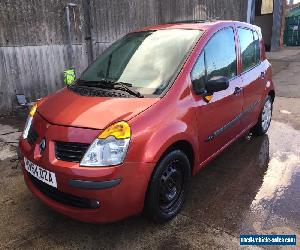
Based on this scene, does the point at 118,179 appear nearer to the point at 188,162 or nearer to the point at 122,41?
the point at 188,162

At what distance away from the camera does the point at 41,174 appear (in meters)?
2.80

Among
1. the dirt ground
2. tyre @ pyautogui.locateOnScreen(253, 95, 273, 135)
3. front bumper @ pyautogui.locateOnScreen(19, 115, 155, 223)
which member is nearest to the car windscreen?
front bumper @ pyautogui.locateOnScreen(19, 115, 155, 223)

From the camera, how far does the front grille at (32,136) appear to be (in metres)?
3.00

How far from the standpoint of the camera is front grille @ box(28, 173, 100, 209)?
8.69ft

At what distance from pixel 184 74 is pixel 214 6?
36.7 feet

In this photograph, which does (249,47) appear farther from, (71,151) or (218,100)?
(71,151)

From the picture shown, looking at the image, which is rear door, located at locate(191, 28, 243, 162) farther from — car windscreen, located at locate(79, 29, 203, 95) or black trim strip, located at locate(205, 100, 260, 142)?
car windscreen, located at locate(79, 29, 203, 95)

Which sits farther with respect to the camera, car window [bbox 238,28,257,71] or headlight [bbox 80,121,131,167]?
car window [bbox 238,28,257,71]

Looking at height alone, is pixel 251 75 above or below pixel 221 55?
below

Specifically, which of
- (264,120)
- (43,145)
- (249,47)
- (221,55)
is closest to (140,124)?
(43,145)

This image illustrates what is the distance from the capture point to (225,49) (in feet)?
12.9

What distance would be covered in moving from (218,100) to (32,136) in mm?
1899

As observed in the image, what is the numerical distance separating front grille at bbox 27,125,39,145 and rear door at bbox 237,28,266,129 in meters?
2.53

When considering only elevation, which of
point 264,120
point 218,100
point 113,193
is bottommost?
point 264,120
